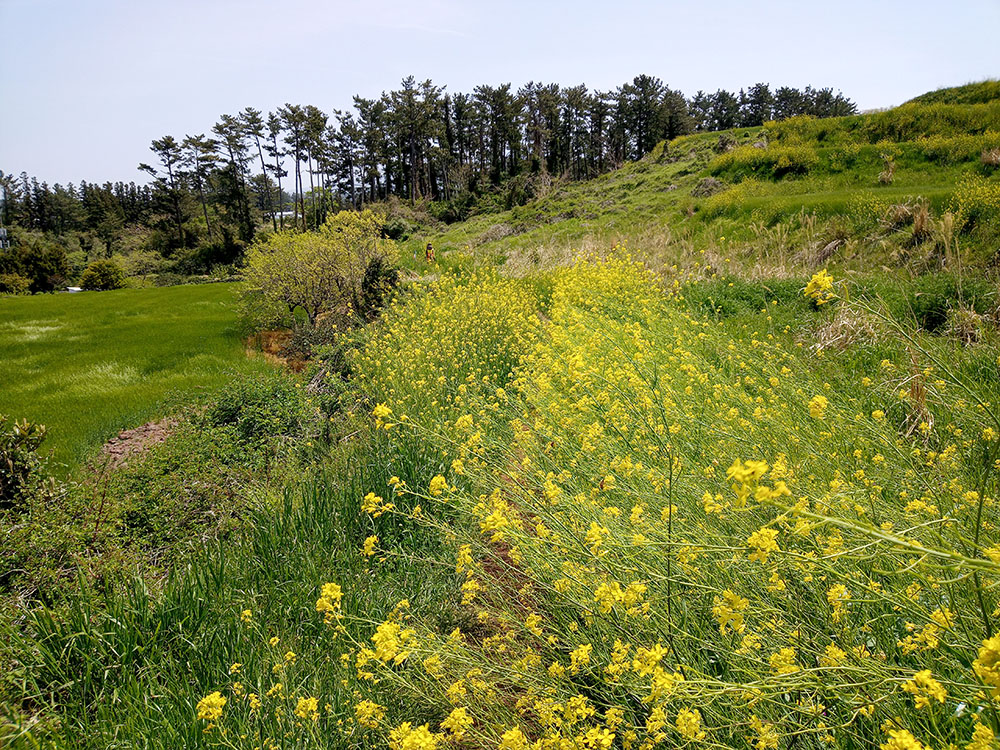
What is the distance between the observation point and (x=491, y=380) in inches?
226

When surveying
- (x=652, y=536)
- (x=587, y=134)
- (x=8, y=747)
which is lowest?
(x=8, y=747)

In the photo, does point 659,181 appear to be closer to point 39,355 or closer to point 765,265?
point 765,265

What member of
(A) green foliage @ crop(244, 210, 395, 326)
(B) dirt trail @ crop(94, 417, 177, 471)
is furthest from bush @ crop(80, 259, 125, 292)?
(B) dirt trail @ crop(94, 417, 177, 471)

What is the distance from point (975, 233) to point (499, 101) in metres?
47.2

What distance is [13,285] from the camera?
2759cm

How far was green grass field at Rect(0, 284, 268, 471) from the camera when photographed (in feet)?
21.1

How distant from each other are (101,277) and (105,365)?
29.1 m

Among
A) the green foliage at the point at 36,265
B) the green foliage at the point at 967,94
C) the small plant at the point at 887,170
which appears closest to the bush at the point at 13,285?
the green foliage at the point at 36,265

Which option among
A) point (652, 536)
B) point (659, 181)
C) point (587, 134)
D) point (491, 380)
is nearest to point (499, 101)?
point (587, 134)

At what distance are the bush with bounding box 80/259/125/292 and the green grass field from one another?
18.8m

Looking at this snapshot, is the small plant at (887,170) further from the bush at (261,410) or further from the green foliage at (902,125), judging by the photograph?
the bush at (261,410)

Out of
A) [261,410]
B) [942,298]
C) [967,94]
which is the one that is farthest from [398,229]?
[942,298]

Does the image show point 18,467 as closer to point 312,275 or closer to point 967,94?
point 312,275

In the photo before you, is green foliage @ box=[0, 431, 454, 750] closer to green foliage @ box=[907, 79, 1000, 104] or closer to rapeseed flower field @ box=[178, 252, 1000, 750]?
rapeseed flower field @ box=[178, 252, 1000, 750]
